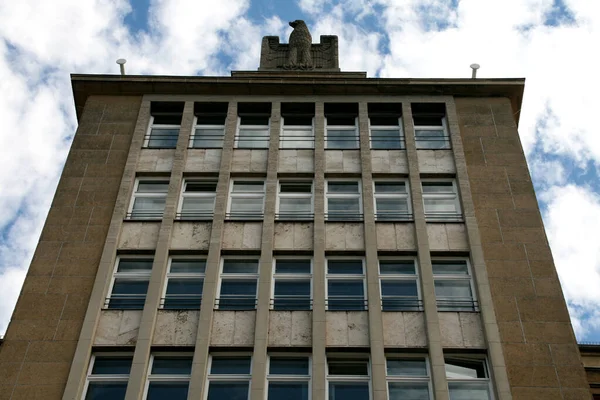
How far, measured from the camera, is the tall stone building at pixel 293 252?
62.8ft

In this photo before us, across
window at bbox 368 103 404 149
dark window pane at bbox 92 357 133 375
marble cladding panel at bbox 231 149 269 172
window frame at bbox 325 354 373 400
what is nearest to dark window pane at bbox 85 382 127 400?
dark window pane at bbox 92 357 133 375

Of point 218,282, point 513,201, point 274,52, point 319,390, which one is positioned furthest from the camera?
point 274,52

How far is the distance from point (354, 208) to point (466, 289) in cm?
447

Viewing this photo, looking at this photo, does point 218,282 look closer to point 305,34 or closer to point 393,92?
point 393,92

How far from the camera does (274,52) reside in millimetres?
32281

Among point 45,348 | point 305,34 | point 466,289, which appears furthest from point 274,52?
point 45,348

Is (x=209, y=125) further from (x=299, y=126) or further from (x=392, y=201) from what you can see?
(x=392, y=201)

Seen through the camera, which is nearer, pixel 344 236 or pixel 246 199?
pixel 344 236

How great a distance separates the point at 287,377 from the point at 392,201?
7.40 meters

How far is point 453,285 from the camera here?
846 inches

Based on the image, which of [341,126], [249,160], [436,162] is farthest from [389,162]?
[249,160]

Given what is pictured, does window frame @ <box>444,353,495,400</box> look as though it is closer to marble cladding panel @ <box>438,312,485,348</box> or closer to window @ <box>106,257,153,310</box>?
marble cladding panel @ <box>438,312,485,348</box>

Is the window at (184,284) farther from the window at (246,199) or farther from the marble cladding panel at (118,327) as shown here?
the window at (246,199)

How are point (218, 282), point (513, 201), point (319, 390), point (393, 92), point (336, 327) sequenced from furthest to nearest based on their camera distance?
point (393, 92) < point (513, 201) < point (218, 282) < point (336, 327) < point (319, 390)
